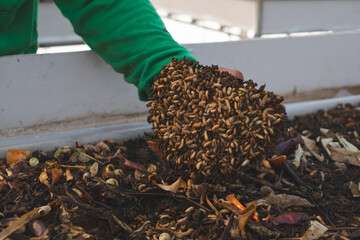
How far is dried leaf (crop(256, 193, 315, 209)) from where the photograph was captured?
1.31 m

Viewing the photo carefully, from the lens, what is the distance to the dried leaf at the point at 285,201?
1.31 meters

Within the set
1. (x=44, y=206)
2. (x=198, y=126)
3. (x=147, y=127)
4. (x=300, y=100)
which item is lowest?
(x=300, y=100)

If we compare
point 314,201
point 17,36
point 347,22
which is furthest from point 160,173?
point 347,22

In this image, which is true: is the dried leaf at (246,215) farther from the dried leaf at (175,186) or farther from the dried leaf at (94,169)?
the dried leaf at (94,169)

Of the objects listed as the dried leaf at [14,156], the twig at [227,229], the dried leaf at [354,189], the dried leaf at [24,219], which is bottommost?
the dried leaf at [354,189]

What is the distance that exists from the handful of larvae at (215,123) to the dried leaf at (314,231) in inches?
8.8

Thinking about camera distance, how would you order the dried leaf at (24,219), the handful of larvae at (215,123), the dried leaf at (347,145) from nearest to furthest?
1. the dried leaf at (24,219)
2. the handful of larvae at (215,123)
3. the dried leaf at (347,145)

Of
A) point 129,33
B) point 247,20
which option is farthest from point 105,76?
point 247,20

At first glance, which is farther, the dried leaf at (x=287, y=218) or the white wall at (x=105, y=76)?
the white wall at (x=105, y=76)

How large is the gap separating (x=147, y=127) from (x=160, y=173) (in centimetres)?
44

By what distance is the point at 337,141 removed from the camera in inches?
72.0

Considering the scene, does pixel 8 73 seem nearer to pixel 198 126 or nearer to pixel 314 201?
pixel 198 126

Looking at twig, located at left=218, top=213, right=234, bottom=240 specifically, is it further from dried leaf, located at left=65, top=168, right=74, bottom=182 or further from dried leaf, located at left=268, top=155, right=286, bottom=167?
dried leaf, located at left=65, top=168, right=74, bottom=182

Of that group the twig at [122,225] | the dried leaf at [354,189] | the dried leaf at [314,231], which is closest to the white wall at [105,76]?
the twig at [122,225]
